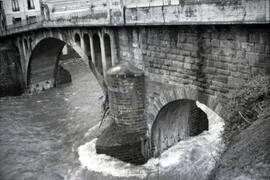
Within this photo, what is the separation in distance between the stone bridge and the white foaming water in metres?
0.35

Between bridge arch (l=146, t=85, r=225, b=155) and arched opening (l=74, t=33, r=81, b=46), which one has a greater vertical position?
arched opening (l=74, t=33, r=81, b=46)

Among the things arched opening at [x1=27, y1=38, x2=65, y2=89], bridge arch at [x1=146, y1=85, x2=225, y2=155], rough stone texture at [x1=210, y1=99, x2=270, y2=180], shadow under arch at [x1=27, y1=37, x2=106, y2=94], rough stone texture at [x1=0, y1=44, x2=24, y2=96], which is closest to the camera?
rough stone texture at [x1=210, y1=99, x2=270, y2=180]

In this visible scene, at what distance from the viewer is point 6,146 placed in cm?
1399

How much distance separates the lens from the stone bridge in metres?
6.94

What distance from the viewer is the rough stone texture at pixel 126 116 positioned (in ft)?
34.9

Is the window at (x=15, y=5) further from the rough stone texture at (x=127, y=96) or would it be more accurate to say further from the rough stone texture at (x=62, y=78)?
the rough stone texture at (x=127, y=96)

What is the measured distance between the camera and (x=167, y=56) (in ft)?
30.3

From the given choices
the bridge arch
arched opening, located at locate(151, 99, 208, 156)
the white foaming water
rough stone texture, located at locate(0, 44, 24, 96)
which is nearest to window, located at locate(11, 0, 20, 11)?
rough stone texture, located at locate(0, 44, 24, 96)

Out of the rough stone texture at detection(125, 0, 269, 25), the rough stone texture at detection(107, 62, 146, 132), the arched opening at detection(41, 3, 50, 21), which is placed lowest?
the rough stone texture at detection(107, 62, 146, 132)

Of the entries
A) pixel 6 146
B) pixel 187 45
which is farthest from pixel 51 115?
pixel 187 45

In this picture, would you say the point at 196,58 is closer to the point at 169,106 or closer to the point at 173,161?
the point at 169,106

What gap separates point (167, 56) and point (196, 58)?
124 cm

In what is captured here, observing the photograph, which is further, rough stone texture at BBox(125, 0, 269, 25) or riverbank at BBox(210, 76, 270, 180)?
rough stone texture at BBox(125, 0, 269, 25)

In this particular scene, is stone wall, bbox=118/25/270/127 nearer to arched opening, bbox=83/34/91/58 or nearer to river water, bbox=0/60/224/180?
river water, bbox=0/60/224/180
